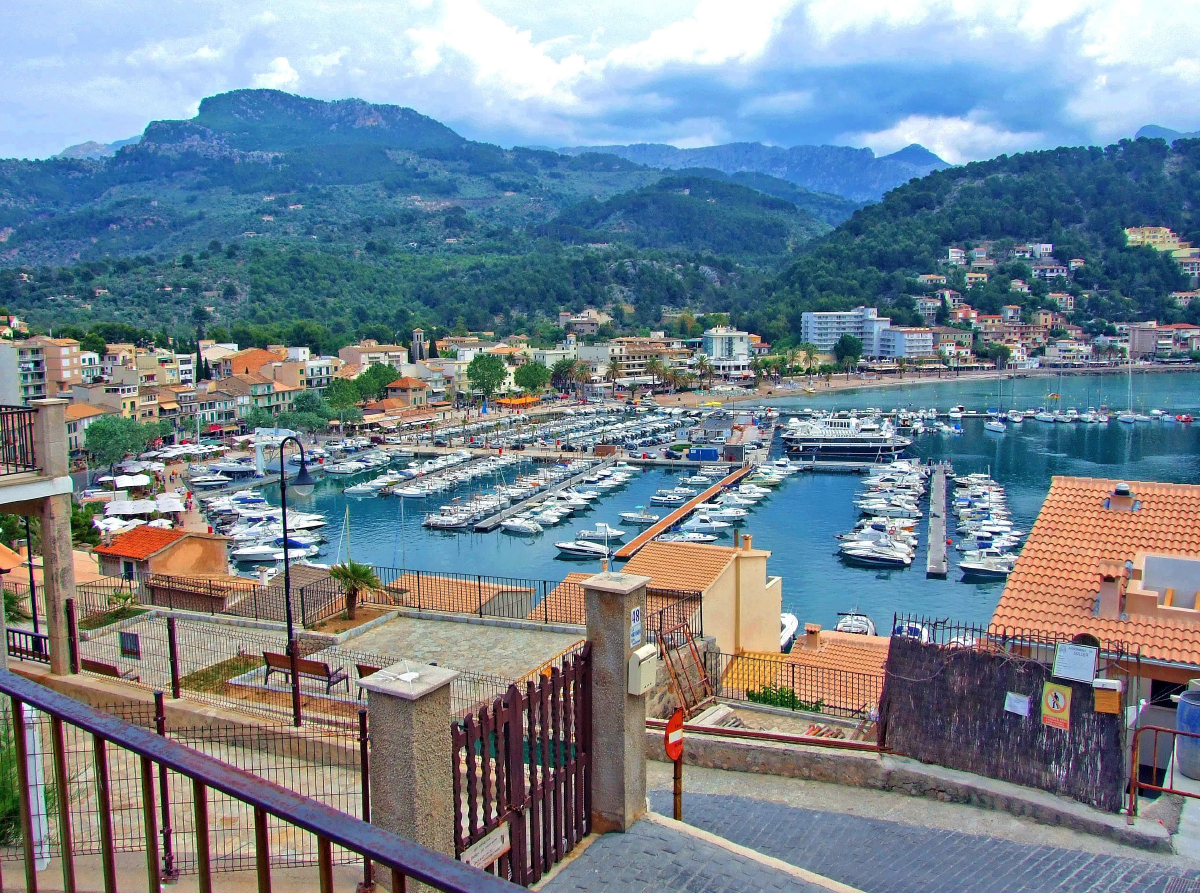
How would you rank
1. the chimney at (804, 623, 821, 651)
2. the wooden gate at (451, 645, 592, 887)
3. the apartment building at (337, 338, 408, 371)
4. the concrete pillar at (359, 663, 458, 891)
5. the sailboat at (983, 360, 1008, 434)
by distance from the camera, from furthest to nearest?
1. the apartment building at (337, 338, 408, 371)
2. the sailboat at (983, 360, 1008, 434)
3. the chimney at (804, 623, 821, 651)
4. the wooden gate at (451, 645, 592, 887)
5. the concrete pillar at (359, 663, 458, 891)

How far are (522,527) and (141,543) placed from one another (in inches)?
661

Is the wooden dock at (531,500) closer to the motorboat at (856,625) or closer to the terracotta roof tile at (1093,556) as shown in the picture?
the motorboat at (856,625)

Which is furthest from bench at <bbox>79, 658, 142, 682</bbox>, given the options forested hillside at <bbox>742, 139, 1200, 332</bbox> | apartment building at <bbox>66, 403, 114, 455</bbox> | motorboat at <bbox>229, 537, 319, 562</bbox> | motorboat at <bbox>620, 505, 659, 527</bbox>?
forested hillside at <bbox>742, 139, 1200, 332</bbox>

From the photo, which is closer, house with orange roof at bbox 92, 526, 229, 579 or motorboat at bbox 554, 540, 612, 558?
house with orange roof at bbox 92, 526, 229, 579

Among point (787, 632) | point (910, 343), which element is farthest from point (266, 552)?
point (910, 343)

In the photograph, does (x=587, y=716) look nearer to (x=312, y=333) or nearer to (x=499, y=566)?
(x=499, y=566)

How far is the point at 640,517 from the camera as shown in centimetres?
3400

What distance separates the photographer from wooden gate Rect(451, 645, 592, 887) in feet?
13.3

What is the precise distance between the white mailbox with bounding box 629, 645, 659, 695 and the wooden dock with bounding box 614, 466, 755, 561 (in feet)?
67.3

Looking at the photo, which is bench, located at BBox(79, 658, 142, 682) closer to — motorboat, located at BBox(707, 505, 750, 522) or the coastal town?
the coastal town

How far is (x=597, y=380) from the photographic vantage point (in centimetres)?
7812

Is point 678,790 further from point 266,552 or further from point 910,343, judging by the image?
point 910,343

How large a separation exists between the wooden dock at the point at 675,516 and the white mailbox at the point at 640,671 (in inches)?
807

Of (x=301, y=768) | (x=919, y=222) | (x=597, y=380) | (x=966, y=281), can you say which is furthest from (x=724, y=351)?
(x=301, y=768)
